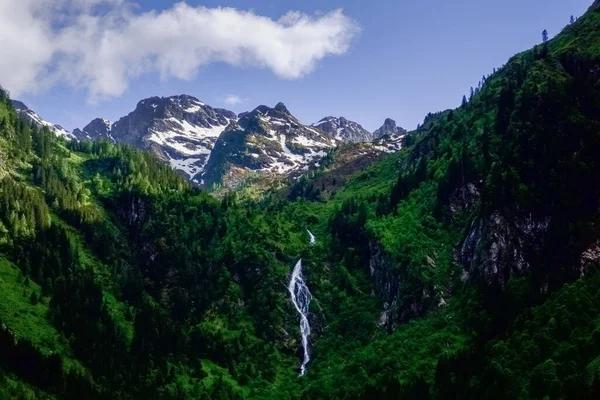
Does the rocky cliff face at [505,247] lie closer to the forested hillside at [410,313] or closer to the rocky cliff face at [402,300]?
the forested hillside at [410,313]

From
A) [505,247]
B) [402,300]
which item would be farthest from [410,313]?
[505,247]

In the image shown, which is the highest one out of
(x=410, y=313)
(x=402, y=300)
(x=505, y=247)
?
(x=505, y=247)

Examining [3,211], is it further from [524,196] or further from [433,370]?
[524,196]

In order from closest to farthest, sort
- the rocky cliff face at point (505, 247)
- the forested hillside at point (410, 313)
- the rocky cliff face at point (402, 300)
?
the forested hillside at point (410, 313) → the rocky cliff face at point (505, 247) → the rocky cliff face at point (402, 300)

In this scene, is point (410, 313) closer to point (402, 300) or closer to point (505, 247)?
point (402, 300)

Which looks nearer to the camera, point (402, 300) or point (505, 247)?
point (505, 247)

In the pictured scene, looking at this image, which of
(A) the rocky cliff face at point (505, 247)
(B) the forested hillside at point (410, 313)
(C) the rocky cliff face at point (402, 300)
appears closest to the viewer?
(B) the forested hillside at point (410, 313)

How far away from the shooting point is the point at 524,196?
165 m

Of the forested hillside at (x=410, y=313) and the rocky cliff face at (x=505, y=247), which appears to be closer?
the forested hillside at (x=410, y=313)

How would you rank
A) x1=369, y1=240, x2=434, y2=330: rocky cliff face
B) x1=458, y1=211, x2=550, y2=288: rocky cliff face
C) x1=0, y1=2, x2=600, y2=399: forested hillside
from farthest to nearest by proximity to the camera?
x1=369, y1=240, x2=434, y2=330: rocky cliff face
x1=458, y1=211, x2=550, y2=288: rocky cliff face
x1=0, y1=2, x2=600, y2=399: forested hillside

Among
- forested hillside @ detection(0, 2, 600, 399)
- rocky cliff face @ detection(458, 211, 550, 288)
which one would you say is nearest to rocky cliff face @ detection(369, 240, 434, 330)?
forested hillside @ detection(0, 2, 600, 399)

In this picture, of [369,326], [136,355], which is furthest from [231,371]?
[369,326]

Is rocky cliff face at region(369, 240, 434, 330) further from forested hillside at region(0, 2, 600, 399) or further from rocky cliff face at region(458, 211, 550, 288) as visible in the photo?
rocky cliff face at region(458, 211, 550, 288)

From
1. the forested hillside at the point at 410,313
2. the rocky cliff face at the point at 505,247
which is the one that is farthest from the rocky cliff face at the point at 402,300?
the rocky cliff face at the point at 505,247
